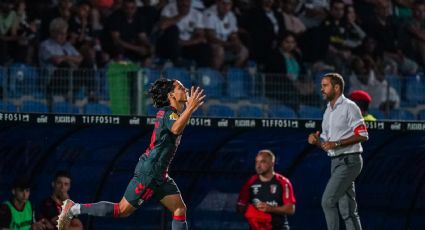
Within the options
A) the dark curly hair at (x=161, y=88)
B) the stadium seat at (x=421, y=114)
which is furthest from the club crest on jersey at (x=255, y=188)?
the stadium seat at (x=421, y=114)

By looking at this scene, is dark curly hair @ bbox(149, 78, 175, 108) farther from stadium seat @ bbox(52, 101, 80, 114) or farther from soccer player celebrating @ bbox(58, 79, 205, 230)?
stadium seat @ bbox(52, 101, 80, 114)

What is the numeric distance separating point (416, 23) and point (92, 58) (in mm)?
6657

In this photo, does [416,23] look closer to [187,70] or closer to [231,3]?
[231,3]

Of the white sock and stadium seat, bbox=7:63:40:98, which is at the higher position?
stadium seat, bbox=7:63:40:98

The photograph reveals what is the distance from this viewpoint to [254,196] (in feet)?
41.3

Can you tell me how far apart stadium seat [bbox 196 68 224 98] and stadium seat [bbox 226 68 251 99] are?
4.4 inches

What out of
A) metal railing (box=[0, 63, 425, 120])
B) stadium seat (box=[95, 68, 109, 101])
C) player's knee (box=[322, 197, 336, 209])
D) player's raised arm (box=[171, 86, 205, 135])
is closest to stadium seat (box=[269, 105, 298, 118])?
metal railing (box=[0, 63, 425, 120])

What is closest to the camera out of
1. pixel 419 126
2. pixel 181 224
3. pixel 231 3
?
pixel 181 224

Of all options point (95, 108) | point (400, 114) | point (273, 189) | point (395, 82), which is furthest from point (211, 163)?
point (400, 114)

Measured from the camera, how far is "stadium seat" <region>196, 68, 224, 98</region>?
50.3 ft

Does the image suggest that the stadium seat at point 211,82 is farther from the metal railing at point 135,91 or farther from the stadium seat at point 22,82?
the stadium seat at point 22,82

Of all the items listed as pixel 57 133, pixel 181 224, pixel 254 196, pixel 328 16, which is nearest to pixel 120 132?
pixel 57 133

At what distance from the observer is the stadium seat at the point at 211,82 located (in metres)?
15.3

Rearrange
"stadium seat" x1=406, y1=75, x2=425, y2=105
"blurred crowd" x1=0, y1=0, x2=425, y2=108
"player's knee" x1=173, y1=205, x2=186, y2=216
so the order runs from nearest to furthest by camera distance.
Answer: "player's knee" x1=173, y1=205, x2=186, y2=216 → "blurred crowd" x1=0, y1=0, x2=425, y2=108 → "stadium seat" x1=406, y1=75, x2=425, y2=105
